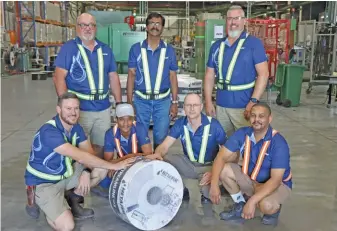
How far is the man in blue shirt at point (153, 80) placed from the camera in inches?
141

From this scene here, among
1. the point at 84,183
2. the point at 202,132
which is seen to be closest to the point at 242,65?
the point at 202,132

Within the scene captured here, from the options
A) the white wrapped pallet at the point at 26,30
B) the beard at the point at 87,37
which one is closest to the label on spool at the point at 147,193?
the beard at the point at 87,37

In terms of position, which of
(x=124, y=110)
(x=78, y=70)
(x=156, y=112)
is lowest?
(x=156, y=112)

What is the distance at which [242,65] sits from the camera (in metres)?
3.32

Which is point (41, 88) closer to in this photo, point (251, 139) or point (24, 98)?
point (24, 98)

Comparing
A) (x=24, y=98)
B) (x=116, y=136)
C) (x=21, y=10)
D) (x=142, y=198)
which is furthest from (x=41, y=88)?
(x=142, y=198)

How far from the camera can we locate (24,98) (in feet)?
31.0

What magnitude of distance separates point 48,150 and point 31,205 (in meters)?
0.48

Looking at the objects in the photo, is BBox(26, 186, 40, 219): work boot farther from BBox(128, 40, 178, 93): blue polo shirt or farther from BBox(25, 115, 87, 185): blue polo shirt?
BBox(128, 40, 178, 93): blue polo shirt

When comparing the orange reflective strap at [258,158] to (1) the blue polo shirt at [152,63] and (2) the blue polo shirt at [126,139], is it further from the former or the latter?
(1) the blue polo shirt at [152,63]

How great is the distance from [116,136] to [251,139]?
44.6 inches

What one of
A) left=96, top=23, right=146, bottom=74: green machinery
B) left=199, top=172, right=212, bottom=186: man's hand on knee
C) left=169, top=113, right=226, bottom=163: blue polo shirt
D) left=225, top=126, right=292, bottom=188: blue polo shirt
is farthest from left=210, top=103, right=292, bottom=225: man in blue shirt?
left=96, top=23, right=146, bottom=74: green machinery

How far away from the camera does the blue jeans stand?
3648 millimetres

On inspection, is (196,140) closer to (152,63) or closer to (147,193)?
(147,193)
